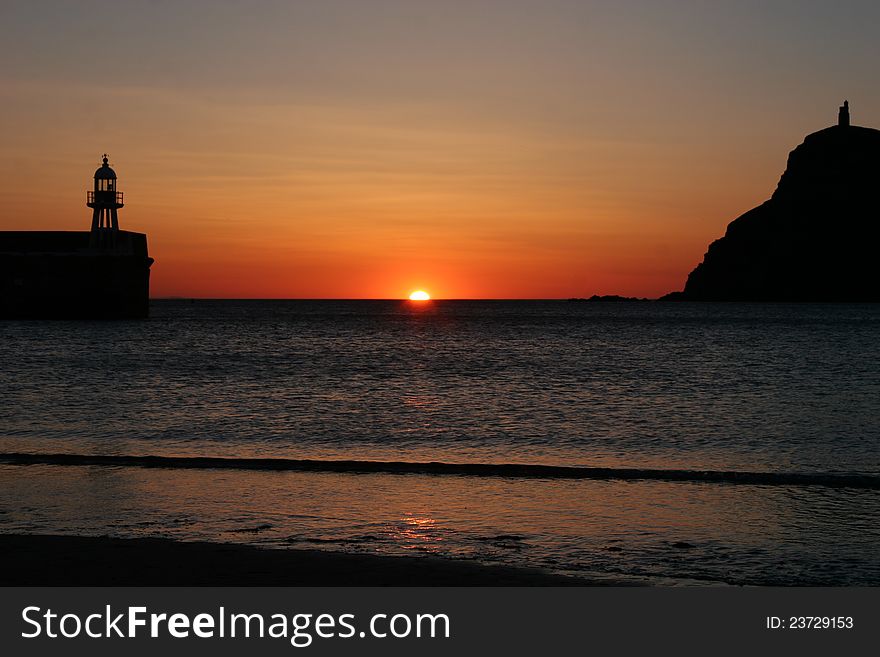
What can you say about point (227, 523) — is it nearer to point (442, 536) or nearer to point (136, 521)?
point (136, 521)

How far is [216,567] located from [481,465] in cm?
1002

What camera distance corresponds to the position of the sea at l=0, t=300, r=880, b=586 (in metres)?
12.3

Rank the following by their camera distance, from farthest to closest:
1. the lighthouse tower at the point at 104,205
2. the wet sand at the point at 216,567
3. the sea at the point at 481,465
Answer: the lighthouse tower at the point at 104,205
the sea at the point at 481,465
the wet sand at the point at 216,567

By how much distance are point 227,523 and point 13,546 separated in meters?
3.10

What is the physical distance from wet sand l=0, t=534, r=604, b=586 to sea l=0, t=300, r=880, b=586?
61 cm

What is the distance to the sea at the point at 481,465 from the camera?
1233 centimetres

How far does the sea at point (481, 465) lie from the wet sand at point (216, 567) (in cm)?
61

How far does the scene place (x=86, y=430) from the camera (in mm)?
27234

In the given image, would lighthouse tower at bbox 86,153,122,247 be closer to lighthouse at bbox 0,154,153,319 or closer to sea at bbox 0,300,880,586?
lighthouse at bbox 0,154,153,319

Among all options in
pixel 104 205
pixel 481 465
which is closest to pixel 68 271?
pixel 104 205

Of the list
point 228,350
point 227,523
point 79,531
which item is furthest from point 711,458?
point 228,350

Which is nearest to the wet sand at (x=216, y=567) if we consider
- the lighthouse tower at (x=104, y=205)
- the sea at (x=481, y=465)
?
the sea at (x=481, y=465)

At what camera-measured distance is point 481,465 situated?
20.0 metres

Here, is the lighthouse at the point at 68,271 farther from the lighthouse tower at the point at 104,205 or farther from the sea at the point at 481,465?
the sea at the point at 481,465
